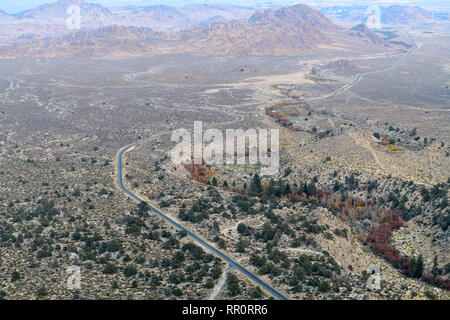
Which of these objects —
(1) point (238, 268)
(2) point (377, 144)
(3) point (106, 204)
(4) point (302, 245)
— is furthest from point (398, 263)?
(2) point (377, 144)

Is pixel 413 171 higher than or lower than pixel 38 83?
lower

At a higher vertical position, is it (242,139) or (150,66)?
(150,66)

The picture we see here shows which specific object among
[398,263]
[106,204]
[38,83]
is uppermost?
[38,83]

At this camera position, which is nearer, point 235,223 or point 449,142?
point 235,223

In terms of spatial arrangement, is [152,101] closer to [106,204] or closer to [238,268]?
[106,204]

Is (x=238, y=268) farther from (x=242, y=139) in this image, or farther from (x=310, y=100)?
(x=310, y=100)

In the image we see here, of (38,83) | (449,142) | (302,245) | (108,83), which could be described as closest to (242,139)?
(449,142)

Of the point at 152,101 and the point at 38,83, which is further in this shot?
the point at 38,83

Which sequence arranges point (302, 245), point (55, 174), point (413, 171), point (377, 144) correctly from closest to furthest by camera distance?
point (302, 245), point (55, 174), point (413, 171), point (377, 144)

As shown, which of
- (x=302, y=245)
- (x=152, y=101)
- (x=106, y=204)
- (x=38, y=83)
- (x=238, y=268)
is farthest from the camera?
(x=38, y=83)
